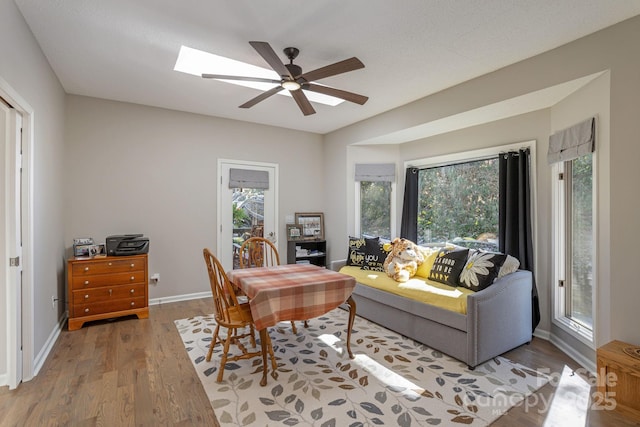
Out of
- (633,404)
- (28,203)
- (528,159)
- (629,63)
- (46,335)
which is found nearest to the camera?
(633,404)

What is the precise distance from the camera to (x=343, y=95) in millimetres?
2783

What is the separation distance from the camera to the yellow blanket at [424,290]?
272 cm

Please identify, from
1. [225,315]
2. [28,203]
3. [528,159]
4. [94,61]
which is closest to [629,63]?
[528,159]

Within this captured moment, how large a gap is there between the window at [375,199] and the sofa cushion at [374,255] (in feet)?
2.97

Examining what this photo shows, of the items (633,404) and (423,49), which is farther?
(423,49)

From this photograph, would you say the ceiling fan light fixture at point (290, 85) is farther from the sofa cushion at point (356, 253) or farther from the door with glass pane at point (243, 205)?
the door with glass pane at point (243, 205)

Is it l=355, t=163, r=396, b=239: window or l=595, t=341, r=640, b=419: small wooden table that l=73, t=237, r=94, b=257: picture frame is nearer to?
l=355, t=163, r=396, b=239: window

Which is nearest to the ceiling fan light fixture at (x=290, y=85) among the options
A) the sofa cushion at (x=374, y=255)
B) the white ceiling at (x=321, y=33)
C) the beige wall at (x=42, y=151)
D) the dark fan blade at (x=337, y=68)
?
the dark fan blade at (x=337, y=68)

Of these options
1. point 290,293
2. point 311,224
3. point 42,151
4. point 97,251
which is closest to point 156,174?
point 97,251

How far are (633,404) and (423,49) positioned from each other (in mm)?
2907

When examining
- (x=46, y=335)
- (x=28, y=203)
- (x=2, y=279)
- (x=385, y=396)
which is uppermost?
(x=28, y=203)

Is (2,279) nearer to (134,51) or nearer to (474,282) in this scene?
(134,51)

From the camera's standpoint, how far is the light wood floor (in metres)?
1.93

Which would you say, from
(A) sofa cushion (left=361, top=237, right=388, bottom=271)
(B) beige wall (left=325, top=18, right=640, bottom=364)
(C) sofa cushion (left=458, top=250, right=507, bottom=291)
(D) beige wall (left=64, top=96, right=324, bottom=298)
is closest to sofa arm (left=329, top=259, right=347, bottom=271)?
(A) sofa cushion (left=361, top=237, right=388, bottom=271)
